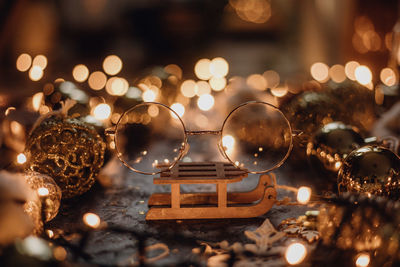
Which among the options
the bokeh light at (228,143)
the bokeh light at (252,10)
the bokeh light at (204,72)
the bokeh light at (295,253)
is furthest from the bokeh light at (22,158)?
the bokeh light at (252,10)

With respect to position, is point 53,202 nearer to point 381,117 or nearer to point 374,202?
point 374,202

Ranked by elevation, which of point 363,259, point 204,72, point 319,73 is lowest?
point 363,259

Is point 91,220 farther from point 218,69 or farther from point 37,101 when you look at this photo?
point 218,69

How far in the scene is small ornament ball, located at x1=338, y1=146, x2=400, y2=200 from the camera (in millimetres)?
669

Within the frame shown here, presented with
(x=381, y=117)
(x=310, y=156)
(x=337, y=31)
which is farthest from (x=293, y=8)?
(x=310, y=156)

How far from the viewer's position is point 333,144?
2.66 feet

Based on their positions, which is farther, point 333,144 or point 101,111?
point 101,111

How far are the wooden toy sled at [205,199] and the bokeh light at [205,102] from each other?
0.68m

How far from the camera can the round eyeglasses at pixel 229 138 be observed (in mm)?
730

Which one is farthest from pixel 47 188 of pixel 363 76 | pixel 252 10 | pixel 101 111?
pixel 252 10

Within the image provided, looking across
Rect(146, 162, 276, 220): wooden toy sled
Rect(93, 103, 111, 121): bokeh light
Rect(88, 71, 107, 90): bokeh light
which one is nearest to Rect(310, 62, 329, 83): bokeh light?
Rect(88, 71, 107, 90): bokeh light

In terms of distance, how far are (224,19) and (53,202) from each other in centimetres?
385

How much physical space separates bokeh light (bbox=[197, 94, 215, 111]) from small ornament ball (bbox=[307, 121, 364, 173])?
0.61 metres

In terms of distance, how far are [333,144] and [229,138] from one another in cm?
22
